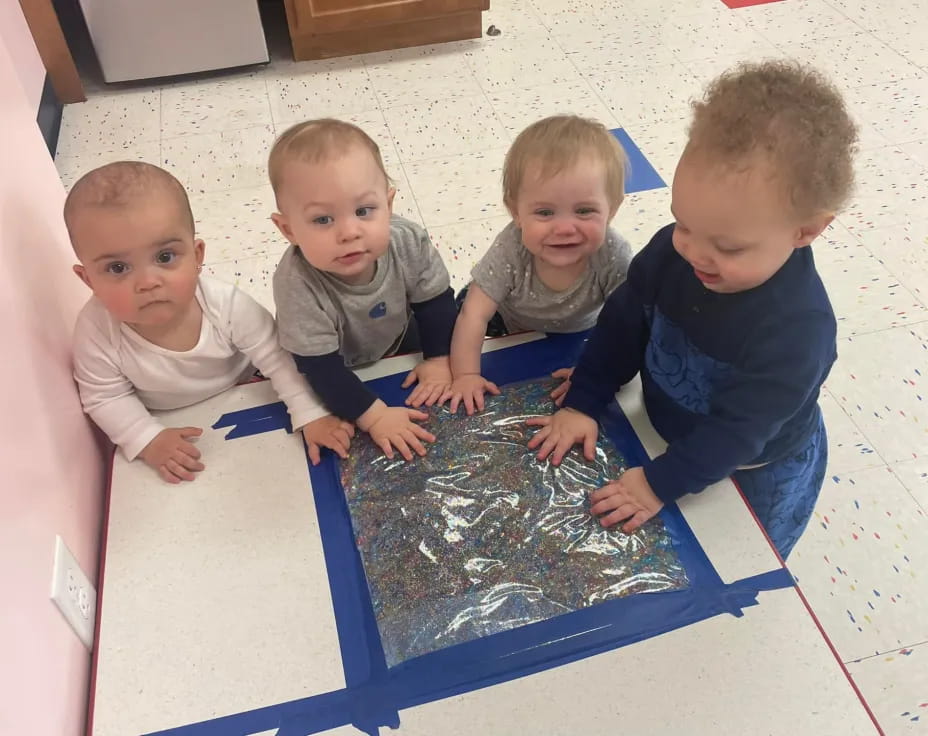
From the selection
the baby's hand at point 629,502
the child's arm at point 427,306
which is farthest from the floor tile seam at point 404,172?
the baby's hand at point 629,502

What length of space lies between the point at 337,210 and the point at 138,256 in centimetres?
23

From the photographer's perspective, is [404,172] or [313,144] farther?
[404,172]

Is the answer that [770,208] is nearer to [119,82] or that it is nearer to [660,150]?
[660,150]

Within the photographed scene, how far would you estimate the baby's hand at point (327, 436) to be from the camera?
0.98 m

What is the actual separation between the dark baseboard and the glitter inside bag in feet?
5.95

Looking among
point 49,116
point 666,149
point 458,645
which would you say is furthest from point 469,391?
point 49,116

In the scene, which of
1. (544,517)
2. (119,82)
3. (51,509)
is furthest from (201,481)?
(119,82)

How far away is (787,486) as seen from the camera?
1.01 m

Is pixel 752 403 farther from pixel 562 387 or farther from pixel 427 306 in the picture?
pixel 427 306

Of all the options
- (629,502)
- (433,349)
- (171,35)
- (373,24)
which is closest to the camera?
(629,502)

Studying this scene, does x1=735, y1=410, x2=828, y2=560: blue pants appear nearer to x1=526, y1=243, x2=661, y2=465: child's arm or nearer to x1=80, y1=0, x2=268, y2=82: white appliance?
x1=526, y1=243, x2=661, y2=465: child's arm

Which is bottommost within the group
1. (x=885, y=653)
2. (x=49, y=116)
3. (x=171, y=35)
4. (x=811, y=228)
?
(x=885, y=653)

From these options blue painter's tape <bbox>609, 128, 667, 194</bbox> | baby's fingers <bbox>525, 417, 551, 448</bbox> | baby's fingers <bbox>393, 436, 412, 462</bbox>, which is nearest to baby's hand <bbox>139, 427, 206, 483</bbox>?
baby's fingers <bbox>393, 436, 412, 462</bbox>

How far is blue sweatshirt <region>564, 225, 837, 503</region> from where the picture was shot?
30.5 inches
